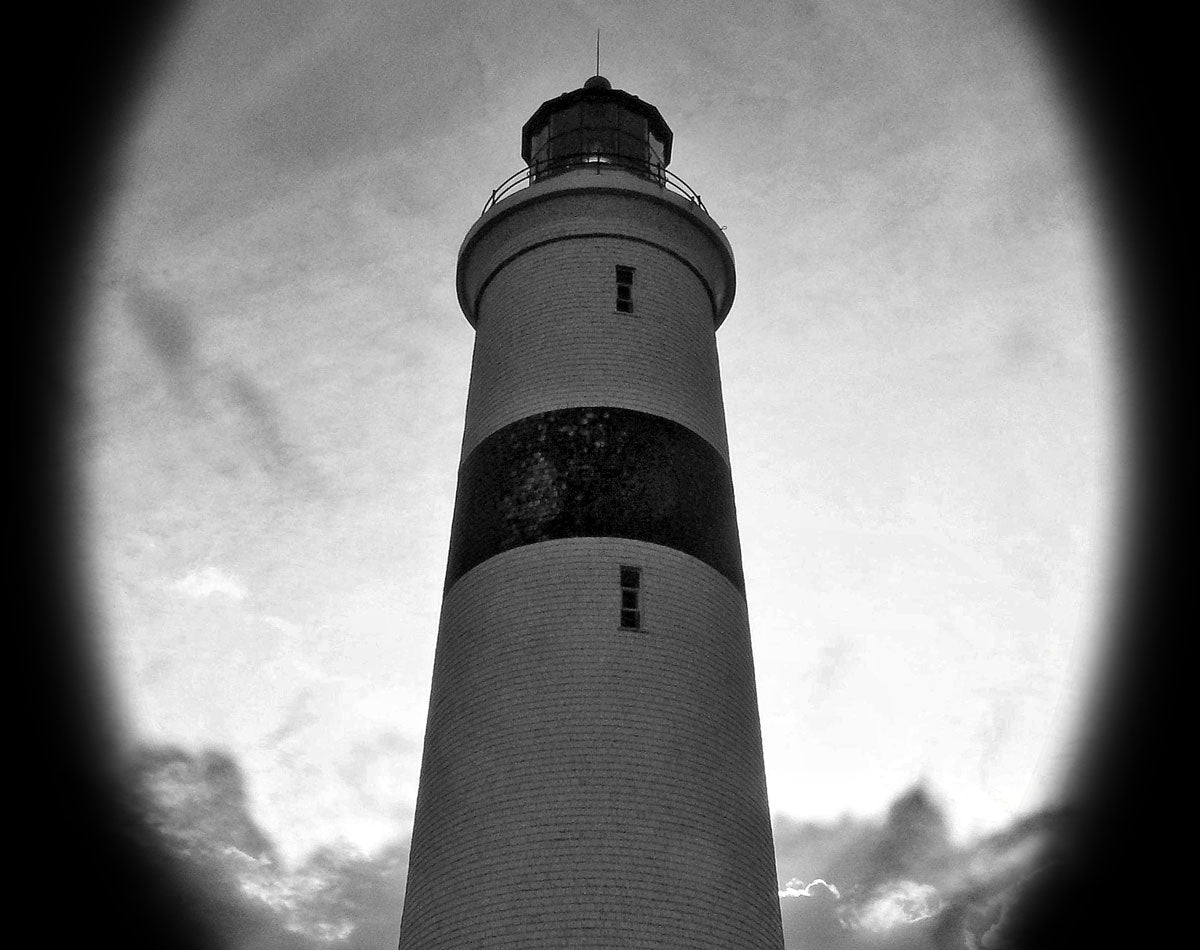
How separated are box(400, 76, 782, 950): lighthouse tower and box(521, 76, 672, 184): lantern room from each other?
51.4 inches

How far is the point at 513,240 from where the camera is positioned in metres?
21.1

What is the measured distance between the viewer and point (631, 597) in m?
16.8

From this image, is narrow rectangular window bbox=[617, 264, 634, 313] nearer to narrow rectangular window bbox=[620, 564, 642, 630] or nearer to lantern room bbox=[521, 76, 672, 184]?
lantern room bbox=[521, 76, 672, 184]

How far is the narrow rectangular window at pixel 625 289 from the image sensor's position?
778 inches

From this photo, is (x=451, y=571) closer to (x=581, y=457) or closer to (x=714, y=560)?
(x=581, y=457)

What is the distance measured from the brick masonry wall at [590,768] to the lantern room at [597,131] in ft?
31.8

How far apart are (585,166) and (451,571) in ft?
28.9

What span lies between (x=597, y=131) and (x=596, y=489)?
31.5 ft

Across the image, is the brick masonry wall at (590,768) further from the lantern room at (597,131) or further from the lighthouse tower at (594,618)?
the lantern room at (597,131)

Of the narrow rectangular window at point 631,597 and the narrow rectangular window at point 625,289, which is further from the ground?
the narrow rectangular window at point 625,289

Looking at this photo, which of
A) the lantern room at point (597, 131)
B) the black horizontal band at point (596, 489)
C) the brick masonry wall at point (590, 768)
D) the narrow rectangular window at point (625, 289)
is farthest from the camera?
the lantern room at point (597, 131)

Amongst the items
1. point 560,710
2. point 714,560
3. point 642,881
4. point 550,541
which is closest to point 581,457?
point 550,541

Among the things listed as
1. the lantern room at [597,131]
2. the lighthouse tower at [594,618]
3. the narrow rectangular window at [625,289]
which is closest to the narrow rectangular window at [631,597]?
the lighthouse tower at [594,618]

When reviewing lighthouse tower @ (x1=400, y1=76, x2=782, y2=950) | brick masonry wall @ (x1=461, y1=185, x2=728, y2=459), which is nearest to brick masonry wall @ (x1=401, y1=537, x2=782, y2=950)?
lighthouse tower @ (x1=400, y1=76, x2=782, y2=950)
